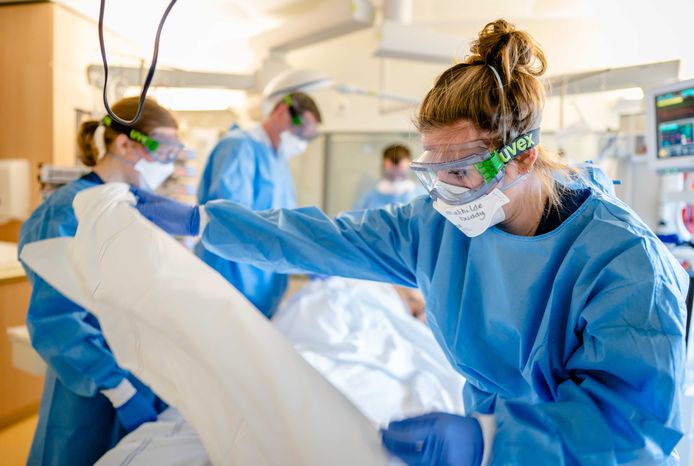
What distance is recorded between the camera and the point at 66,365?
125 cm

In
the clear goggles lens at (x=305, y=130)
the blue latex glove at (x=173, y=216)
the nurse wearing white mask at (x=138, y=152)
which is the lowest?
the blue latex glove at (x=173, y=216)

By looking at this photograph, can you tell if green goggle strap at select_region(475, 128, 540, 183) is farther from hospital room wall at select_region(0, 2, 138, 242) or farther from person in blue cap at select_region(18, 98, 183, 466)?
hospital room wall at select_region(0, 2, 138, 242)

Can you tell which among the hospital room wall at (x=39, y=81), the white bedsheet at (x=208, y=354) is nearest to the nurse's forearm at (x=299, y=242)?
the white bedsheet at (x=208, y=354)

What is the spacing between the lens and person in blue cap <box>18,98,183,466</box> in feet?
4.11

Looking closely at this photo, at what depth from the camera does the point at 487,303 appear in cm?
101

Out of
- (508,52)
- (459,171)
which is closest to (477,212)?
(459,171)

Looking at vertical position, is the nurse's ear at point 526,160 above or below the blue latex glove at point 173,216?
above

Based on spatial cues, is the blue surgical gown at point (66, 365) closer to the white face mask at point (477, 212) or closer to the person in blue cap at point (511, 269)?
the person in blue cap at point (511, 269)

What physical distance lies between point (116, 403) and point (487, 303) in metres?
1.05

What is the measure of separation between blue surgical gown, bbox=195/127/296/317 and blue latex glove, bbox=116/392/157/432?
807 mm

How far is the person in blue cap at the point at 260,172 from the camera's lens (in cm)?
212

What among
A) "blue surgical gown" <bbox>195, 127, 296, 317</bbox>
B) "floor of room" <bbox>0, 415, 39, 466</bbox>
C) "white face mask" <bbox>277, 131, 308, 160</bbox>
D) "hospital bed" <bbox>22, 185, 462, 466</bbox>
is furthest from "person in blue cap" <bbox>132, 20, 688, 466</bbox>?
"floor of room" <bbox>0, 415, 39, 466</bbox>

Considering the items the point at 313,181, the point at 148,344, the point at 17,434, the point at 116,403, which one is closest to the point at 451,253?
the point at 148,344

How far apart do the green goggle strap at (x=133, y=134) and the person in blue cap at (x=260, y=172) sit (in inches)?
23.9
